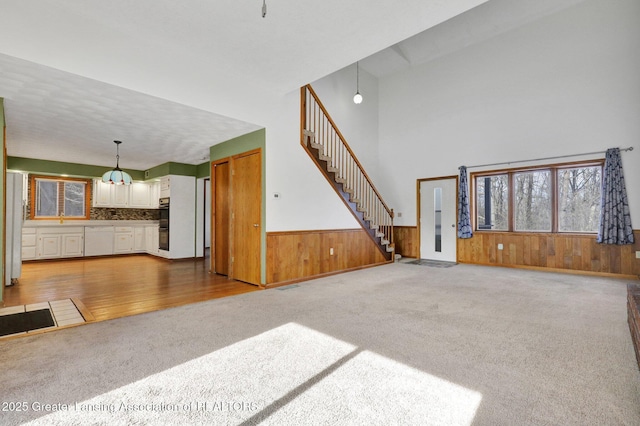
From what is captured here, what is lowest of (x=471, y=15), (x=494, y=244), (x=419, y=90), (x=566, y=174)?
(x=494, y=244)

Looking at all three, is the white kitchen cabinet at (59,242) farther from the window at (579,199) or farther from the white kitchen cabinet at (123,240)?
the window at (579,199)

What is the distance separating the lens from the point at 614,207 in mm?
5203

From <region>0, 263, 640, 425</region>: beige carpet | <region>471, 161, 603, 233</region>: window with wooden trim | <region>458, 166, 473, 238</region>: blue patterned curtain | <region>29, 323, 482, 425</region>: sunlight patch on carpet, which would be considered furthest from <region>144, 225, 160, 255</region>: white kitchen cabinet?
<region>471, 161, 603, 233</region>: window with wooden trim

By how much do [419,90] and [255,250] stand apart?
241 inches

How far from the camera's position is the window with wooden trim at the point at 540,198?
5668 millimetres

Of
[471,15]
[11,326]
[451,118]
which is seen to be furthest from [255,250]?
[471,15]

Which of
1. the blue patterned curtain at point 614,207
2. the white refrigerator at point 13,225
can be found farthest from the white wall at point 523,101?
the white refrigerator at point 13,225

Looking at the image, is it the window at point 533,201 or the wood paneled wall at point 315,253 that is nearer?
the wood paneled wall at point 315,253

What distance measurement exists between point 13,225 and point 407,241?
773cm

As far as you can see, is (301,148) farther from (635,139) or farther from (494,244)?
(635,139)

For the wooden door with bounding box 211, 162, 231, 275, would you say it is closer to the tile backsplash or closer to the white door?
the tile backsplash

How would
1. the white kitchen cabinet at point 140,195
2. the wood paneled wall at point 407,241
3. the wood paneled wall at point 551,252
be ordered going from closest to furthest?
the wood paneled wall at point 551,252 → the wood paneled wall at point 407,241 → the white kitchen cabinet at point 140,195

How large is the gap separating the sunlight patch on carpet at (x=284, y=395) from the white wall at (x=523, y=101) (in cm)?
592

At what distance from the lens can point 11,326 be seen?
2.89 meters
